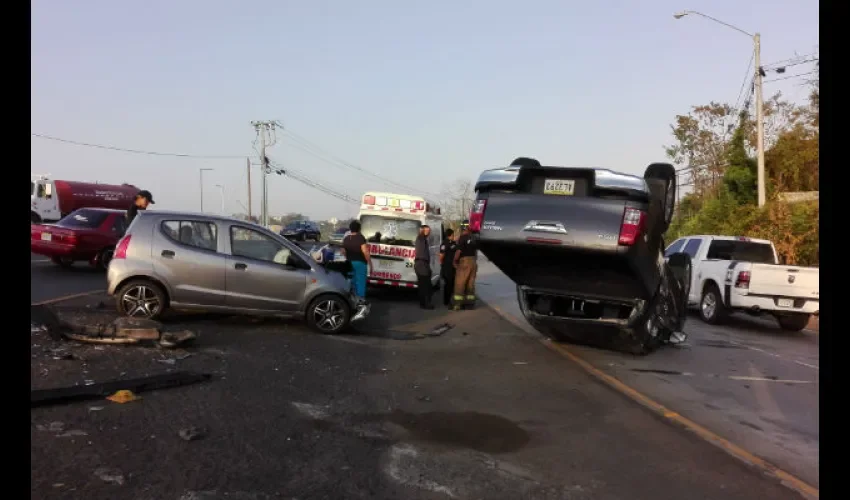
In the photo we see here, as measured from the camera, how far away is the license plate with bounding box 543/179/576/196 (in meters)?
7.45

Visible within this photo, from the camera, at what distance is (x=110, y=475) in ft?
12.5

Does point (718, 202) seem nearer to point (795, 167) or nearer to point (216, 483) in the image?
point (795, 167)

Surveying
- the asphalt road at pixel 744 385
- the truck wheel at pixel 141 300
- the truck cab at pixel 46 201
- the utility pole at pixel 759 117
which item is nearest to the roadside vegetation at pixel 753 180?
the utility pole at pixel 759 117

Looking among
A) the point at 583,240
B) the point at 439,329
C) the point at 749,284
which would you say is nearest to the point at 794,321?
the point at 749,284

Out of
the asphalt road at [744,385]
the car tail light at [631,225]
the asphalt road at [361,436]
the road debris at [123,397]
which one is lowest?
the asphalt road at [744,385]

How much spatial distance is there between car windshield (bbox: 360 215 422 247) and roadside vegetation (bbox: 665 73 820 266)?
1027cm

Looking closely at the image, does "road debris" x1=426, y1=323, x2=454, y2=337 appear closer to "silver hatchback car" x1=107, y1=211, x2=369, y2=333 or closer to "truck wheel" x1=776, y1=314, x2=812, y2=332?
"silver hatchback car" x1=107, y1=211, x2=369, y2=333

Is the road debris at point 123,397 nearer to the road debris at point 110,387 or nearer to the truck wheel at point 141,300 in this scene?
the road debris at point 110,387

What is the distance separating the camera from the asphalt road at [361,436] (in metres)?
3.96

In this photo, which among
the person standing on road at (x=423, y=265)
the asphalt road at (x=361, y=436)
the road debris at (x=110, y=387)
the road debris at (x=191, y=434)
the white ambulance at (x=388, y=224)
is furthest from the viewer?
the white ambulance at (x=388, y=224)

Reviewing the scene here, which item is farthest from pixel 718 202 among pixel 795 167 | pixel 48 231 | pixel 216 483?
pixel 216 483

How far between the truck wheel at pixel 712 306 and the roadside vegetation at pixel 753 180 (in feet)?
15.3

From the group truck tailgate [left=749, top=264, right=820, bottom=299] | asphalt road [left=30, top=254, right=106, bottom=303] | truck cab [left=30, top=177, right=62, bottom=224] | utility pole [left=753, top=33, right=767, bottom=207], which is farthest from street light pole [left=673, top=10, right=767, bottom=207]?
truck cab [left=30, top=177, right=62, bottom=224]

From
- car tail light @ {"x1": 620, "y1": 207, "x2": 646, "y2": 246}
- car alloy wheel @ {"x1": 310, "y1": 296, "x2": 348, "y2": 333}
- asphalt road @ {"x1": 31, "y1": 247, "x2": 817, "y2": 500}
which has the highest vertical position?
car tail light @ {"x1": 620, "y1": 207, "x2": 646, "y2": 246}
